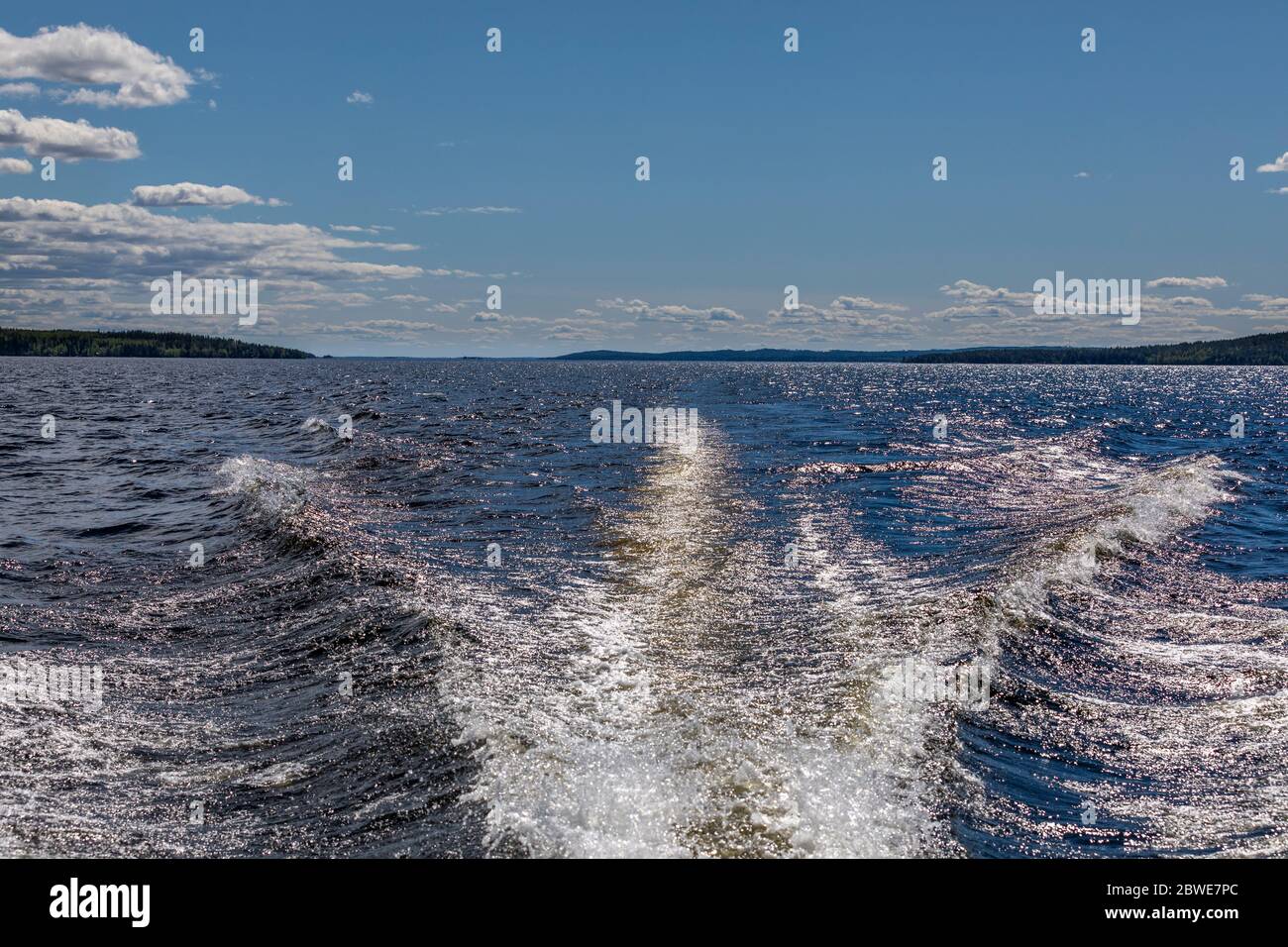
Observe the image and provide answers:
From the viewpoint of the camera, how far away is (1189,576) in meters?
17.8

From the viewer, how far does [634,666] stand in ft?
39.2

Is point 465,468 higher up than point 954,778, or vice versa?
point 465,468

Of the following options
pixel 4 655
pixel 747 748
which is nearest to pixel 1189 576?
pixel 747 748

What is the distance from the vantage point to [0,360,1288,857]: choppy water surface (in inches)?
307

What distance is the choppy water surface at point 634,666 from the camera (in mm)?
7809

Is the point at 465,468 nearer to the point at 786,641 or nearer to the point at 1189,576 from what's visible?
the point at 786,641

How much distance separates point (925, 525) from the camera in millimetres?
22438
